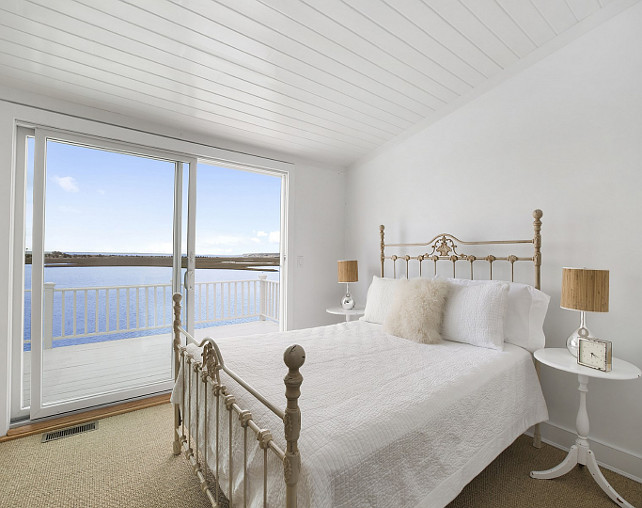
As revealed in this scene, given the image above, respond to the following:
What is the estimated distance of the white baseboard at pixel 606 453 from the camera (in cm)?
191

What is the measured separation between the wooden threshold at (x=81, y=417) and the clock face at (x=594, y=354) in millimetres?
2966

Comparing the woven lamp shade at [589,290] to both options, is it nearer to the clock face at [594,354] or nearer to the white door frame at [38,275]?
the clock face at [594,354]

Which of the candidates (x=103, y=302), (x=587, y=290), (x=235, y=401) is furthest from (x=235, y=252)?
(x=587, y=290)

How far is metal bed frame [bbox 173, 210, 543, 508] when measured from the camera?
2.96 ft

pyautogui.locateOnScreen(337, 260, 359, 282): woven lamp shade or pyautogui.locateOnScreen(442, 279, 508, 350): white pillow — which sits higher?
pyautogui.locateOnScreen(337, 260, 359, 282): woven lamp shade

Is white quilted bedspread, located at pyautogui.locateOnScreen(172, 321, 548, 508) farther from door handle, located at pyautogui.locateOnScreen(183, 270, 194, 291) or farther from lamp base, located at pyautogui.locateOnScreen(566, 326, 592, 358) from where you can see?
door handle, located at pyautogui.locateOnScreen(183, 270, 194, 291)

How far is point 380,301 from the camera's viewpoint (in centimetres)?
277

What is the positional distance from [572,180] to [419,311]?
1337 mm

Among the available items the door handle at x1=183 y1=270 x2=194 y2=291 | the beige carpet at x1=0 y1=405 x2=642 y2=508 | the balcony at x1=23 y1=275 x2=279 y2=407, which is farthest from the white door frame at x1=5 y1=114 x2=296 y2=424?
the door handle at x1=183 y1=270 x2=194 y2=291

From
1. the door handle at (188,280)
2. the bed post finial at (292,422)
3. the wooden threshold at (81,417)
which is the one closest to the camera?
the bed post finial at (292,422)

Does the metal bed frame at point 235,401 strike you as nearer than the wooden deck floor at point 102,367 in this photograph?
Yes

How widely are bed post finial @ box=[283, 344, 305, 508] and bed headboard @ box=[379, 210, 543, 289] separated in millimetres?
2025

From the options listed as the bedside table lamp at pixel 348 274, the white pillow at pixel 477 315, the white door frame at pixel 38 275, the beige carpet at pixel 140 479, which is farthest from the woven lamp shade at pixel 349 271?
the white door frame at pixel 38 275

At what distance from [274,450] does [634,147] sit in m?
2.52
